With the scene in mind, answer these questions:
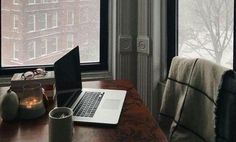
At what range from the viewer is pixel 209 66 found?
61.2 inches

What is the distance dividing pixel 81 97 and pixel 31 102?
1.05ft

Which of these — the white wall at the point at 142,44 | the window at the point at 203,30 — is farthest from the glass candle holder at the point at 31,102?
the window at the point at 203,30

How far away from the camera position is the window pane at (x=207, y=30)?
2.17 m

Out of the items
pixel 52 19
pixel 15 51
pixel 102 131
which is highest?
pixel 52 19

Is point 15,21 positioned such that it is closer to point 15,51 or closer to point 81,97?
point 15,51

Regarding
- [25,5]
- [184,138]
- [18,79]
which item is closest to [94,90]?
[18,79]

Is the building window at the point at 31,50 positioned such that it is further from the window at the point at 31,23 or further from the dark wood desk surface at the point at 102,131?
the dark wood desk surface at the point at 102,131

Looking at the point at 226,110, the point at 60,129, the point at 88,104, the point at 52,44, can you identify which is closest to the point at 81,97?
the point at 88,104

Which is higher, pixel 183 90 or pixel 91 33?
pixel 91 33

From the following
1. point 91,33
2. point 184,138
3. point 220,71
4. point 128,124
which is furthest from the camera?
point 91,33

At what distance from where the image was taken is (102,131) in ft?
4.06

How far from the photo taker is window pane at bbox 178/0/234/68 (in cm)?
217

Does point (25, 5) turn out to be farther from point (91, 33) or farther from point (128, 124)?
point (128, 124)

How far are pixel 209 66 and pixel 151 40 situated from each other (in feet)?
2.84
